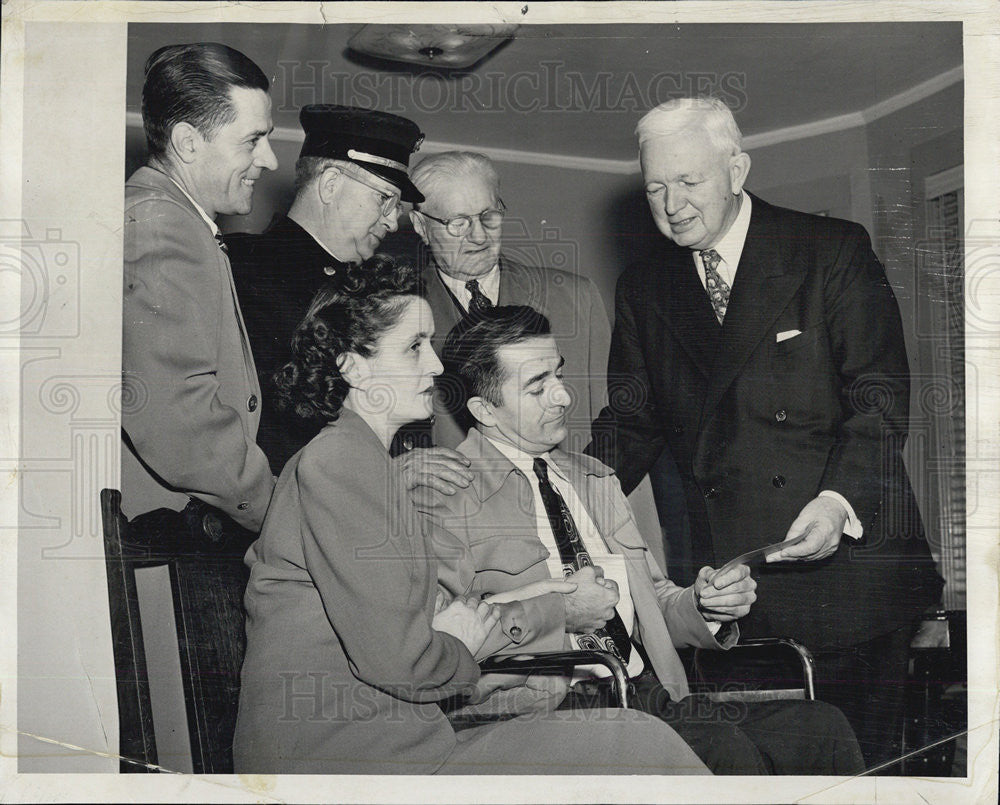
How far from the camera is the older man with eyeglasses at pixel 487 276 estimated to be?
234 cm

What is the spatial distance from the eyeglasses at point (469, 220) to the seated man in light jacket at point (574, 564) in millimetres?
215

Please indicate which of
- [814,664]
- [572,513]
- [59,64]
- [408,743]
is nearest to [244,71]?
[59,64]

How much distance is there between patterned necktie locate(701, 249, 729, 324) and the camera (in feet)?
7.80

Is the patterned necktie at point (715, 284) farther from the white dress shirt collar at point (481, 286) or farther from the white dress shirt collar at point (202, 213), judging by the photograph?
the white dress shirt collar at point (202, 213)

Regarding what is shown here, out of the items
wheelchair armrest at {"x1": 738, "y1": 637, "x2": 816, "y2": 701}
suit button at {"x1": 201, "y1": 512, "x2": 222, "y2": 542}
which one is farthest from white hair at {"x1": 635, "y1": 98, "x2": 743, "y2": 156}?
suit button at {"x1": 201, "y1": 512, "x2": 222, "y2": 542}

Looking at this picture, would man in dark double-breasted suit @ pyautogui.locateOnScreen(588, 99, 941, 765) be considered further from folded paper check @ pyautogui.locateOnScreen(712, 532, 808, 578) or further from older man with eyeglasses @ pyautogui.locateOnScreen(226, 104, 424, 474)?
older man with eyeglasses @ pyautogui.locateOnScreen(226, 104, 424, 474)

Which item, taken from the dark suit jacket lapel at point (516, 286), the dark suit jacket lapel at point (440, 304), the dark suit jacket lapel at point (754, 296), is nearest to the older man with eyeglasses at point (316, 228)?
the dark suit jacket lapel at point (440, 304)

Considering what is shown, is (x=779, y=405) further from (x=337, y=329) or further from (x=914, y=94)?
(x=337, y=329)

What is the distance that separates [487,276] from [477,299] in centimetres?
6

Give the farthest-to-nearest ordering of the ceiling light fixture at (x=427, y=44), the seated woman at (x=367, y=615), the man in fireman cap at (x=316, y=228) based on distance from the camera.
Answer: the ceiling light fixture at (x=427, y=44)
the man in fireman cap at (x=316, y=228)
the seated woman at (x=367, y=615)

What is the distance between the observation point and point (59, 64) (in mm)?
2426

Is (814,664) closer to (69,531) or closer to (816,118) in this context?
(816,118)

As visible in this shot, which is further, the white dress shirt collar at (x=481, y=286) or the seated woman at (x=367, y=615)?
the white dress shirt collar at (x=481, y=286)

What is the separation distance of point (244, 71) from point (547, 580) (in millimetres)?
1470
